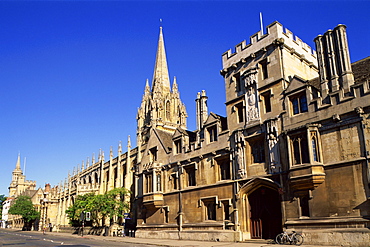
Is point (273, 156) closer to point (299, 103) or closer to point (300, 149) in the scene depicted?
point (300, 149)

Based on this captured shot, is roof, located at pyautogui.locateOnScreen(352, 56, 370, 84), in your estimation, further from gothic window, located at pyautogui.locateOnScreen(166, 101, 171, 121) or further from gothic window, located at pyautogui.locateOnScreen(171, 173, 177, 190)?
gothic window, located at pyautogui.locateOnScreen(166, 101, 171, 121)

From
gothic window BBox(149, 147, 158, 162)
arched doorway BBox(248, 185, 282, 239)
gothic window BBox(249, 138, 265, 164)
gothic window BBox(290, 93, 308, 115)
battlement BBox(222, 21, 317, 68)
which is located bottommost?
arched doorway BBox(248, 185, 282, 239)

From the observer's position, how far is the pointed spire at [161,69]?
68969 millimetres

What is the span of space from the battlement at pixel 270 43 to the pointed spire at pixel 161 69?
41151 mm

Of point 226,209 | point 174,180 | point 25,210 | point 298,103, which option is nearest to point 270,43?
point 298,103

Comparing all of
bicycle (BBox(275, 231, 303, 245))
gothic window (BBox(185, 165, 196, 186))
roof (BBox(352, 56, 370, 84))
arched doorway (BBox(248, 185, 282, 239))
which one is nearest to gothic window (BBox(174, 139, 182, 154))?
gothic window (BBox(185, 165, 196, 186))

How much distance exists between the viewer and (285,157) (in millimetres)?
21141

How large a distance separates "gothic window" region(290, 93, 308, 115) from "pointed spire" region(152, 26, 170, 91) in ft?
155

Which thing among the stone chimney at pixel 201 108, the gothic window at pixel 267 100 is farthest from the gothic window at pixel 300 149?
the stone chimney at pixel 201 108

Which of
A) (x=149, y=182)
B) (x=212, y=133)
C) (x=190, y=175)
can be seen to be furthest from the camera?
(x=149, y=182)

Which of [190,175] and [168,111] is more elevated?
[168,111]

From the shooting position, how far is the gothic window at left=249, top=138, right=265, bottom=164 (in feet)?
76.0

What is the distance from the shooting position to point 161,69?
71562 millimetres

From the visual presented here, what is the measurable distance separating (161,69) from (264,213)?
173 ft
